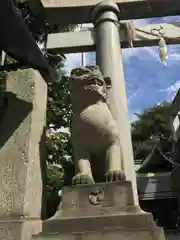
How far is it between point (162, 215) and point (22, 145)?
13597 mm

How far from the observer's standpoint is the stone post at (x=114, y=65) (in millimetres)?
4938

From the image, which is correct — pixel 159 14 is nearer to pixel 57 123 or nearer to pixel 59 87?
pixel 59 87

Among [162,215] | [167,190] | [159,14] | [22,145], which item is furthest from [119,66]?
[162,215]

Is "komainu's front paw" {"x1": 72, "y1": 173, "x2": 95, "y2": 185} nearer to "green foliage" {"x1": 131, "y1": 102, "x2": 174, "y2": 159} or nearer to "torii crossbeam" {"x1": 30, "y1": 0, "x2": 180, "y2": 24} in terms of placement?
"torii crossbeam" {"x1": 30, "y1": 0, "x2": 180, "y2": 24}

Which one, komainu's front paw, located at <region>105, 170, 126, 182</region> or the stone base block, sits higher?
komainu's front paw, located at <region>105, 170, 126, 182</region>

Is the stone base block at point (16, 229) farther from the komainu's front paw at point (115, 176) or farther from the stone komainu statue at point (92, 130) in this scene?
the komainu's front paw at point (115, 176)

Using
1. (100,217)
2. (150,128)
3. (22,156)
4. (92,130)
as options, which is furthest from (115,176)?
(150,128)

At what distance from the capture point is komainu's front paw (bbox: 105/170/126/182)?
2887mm

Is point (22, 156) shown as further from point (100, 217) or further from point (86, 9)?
point (86, 9)

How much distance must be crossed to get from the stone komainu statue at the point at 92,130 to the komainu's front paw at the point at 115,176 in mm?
49

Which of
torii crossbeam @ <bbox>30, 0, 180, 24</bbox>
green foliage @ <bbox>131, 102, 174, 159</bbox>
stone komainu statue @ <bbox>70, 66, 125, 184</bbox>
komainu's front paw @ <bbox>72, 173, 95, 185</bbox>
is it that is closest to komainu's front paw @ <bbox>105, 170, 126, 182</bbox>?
stone komainu statue @ <bbox>70, 66, 125, 184</bbox>

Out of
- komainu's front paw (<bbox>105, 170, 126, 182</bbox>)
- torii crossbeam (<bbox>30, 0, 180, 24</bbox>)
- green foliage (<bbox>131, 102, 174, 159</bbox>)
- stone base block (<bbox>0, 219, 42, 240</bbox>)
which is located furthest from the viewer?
green foliage (<bbox>131, 102, 174, 159</bbox>)

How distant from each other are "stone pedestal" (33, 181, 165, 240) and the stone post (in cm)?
158

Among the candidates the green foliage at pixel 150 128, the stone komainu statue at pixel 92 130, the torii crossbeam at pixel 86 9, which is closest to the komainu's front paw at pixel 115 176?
the stone komainu statue at pixel 92 130
